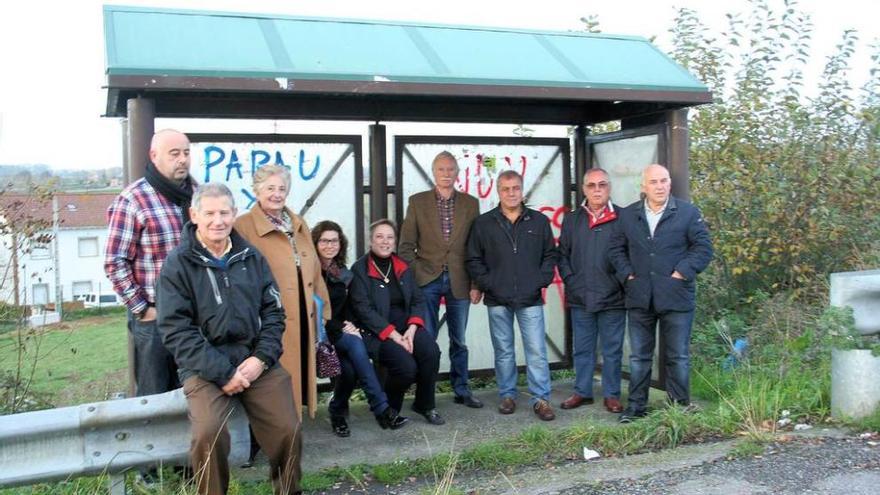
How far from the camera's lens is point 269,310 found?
14.3 ft

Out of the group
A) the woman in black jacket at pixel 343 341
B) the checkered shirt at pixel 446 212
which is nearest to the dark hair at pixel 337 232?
the woman in black jacket at pixel 343 341

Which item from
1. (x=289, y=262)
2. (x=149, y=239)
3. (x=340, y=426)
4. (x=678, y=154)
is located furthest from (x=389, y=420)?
(x=678, y=154)

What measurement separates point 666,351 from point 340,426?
7.75 feet

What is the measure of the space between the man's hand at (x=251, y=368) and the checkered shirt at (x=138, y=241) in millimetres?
819

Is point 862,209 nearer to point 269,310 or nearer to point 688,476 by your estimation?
point 688,476

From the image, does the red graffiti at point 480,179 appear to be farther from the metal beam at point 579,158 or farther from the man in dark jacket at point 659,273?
the man in dark jacket at point 659,273

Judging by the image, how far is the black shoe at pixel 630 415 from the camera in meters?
5.96

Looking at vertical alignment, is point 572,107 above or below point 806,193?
above

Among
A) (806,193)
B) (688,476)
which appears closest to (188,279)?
(688,476)

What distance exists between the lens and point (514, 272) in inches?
248

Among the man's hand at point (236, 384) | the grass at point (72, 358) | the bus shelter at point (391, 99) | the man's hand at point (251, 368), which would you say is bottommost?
the grass at point (72, 358)

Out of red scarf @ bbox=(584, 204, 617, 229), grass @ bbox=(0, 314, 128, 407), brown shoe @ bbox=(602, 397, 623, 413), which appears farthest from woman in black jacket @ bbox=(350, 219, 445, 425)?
grass @ bbox=(0, 314, 128, 407)

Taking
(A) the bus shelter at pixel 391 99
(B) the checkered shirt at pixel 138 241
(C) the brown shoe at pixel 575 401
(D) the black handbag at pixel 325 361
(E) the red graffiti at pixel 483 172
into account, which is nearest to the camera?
(B) the checkered shirt at pixel 138 241

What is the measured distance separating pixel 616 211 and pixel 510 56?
1.39 meters
